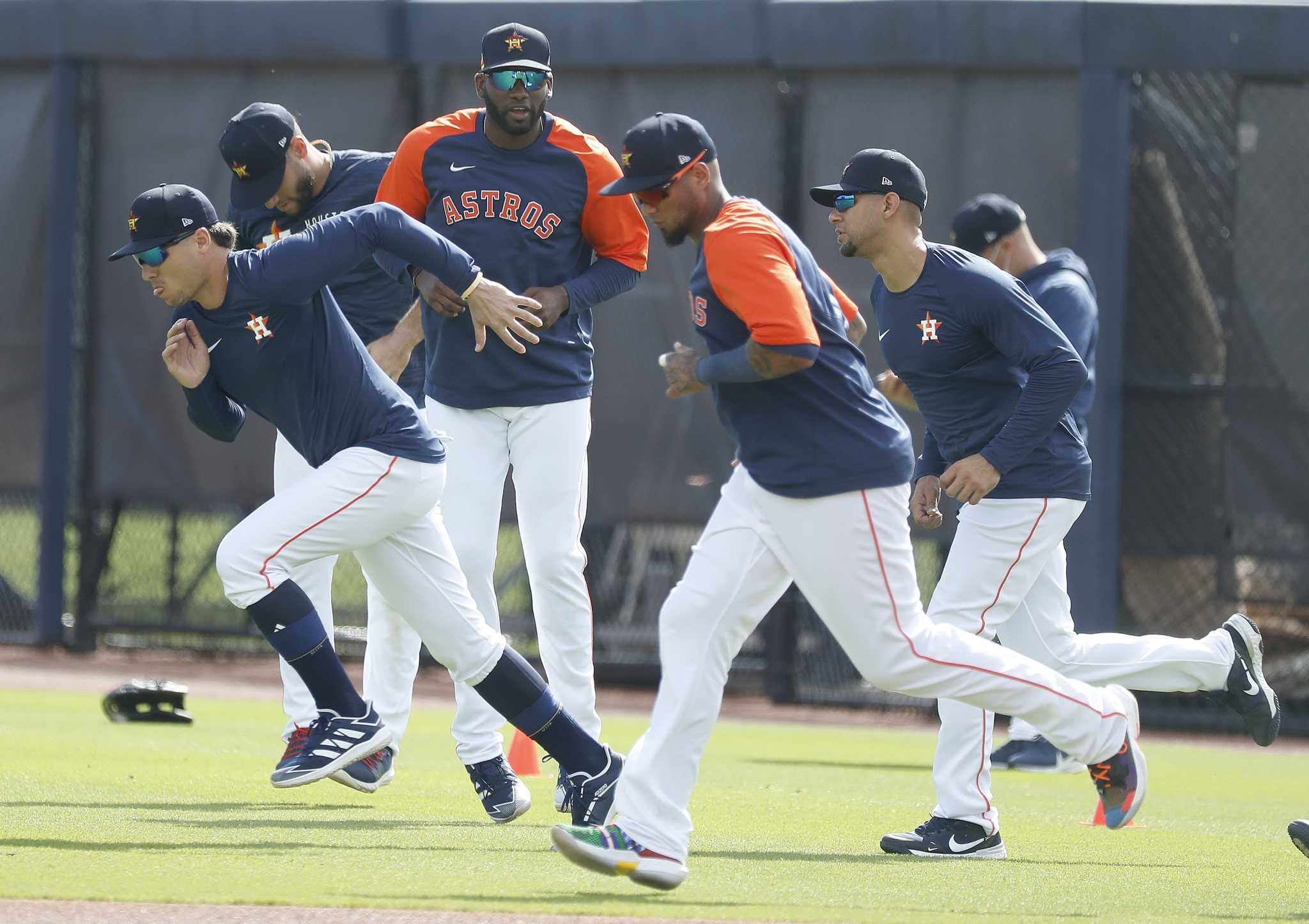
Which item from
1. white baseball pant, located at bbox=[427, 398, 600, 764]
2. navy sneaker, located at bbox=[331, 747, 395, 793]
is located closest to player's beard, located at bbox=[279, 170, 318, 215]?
white baseball pant, located at bbox=[427, 398, 600, 764]

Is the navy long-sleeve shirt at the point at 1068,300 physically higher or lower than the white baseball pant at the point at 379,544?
higher

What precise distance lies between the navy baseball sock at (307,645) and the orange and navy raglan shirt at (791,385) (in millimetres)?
1490

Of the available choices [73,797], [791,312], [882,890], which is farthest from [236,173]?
[882,890]

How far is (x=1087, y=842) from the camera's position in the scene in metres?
5.80

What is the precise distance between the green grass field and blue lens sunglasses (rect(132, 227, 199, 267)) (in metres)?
1.59

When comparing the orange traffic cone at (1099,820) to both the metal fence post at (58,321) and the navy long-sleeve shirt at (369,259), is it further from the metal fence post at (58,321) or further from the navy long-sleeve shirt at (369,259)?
the metal fence post at (58,321)

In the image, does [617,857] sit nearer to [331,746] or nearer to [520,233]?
[331,746]

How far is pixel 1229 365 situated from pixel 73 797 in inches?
261

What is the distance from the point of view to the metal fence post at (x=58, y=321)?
37.7ft

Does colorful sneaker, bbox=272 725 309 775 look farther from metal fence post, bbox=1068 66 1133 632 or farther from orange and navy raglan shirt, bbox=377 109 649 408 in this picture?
metal fence post, bbox=1068 66 1133 632

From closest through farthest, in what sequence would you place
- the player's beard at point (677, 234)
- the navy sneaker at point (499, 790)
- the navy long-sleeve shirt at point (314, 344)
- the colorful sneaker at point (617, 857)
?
the colorful sneaker at point (617, 857) → the player's beard at point (677, 234) → the navy long-sleeve shirt at point (314, 344) → the navy sneaker at point (499, 790)

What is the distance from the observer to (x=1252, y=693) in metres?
6.14

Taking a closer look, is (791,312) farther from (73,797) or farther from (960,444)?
(73,797)

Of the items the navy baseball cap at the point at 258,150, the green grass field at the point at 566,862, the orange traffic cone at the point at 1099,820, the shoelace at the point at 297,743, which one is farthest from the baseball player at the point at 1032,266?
the shoelace at the point at 297,743
